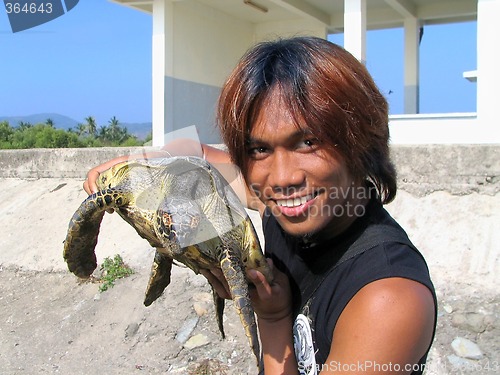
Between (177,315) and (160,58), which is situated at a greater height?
(160,58)

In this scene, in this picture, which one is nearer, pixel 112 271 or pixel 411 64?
pixel 112 271

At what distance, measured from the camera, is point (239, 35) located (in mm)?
11930

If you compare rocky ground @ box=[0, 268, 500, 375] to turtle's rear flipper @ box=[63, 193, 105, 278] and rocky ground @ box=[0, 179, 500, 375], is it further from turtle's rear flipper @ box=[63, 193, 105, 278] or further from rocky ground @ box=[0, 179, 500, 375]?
turtle's rear flipper @ box=[63, 193, 105, 278]

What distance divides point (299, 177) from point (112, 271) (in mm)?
4407

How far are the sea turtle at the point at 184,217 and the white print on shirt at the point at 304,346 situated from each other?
0.11 metres

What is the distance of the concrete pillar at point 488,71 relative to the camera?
6375 millimetres

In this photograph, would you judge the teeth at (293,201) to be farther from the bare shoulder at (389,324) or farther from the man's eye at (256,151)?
the bare shoulder at (389,324)

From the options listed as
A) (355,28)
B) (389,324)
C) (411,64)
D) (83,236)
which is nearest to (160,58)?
(355,28)

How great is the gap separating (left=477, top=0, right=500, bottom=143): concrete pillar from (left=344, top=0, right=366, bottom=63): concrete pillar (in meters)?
1.50

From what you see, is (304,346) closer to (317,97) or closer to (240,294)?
(240,294)

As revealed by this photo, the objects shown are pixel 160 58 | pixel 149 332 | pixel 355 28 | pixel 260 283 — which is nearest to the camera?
pixel 260 283

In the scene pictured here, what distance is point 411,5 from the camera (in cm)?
1077

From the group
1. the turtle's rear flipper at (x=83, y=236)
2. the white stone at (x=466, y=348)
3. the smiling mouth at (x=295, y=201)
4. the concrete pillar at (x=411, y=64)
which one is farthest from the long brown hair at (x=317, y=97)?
the concrete pillar at (x=411, y=64)

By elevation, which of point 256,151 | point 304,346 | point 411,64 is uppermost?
point 411,64
